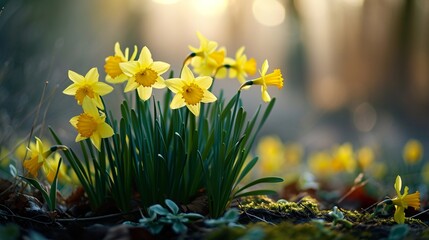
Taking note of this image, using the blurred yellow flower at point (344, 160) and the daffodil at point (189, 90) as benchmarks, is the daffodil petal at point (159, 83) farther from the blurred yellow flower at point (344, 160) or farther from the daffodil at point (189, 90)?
the blurred yellow flower at point (344, 160)

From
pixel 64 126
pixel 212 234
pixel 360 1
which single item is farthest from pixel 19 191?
pixel 360 1

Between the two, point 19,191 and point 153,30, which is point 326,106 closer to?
point 153,30

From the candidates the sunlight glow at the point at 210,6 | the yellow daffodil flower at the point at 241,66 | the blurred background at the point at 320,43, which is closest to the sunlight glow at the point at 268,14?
the blurred background at the point at 320,43

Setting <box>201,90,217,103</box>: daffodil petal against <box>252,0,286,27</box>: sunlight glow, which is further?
<box>252,0,286,27</box>: sunlight glow

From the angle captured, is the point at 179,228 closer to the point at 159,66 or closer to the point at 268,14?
the point at 159,66

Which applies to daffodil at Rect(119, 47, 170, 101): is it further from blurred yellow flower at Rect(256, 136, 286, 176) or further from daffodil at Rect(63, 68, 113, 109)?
blurred yellow flower at Rect(256, 136, 286, 176)

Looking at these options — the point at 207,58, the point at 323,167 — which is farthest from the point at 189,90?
the point at 323,167

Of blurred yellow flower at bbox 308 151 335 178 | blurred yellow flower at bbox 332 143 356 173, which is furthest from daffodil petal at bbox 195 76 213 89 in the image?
blurred yellow flower at bbox 308 151 335 178

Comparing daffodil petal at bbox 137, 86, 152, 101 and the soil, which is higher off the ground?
daffodil petal at bbox 137, 86, 152, 101
